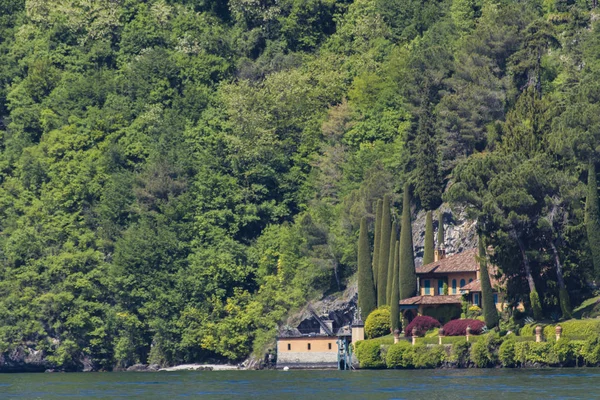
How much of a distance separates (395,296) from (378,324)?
7.64ft

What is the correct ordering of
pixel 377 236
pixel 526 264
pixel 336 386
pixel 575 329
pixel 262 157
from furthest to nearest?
pixel 262 157 → pixel 377 236 → pixel 526 264 → pixel 575 329 → pixel 336 386

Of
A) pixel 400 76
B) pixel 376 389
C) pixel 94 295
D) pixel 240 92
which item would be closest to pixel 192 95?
pixel 240 92

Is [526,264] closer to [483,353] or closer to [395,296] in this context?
[483,353]

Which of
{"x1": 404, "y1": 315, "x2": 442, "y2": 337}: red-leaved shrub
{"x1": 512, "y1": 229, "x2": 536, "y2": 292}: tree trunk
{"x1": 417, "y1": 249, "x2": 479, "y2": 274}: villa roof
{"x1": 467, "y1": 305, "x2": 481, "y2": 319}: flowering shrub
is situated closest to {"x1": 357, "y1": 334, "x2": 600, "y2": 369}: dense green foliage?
{"x1": 404, "y1": 315, "x2": 442, "y2": 337}: red-leaved shrub

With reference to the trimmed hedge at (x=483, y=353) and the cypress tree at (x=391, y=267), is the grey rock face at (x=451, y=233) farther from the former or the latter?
the trimmed hedge at (x=483, y=353)

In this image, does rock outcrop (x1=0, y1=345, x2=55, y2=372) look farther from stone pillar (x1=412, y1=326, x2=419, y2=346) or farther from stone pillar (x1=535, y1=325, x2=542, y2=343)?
stone pillar (x1=535, y1=325, x2=542, y2=343)

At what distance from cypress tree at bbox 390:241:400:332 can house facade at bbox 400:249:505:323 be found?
0.69 metres

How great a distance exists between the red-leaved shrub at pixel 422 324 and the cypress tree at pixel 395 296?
243 cm

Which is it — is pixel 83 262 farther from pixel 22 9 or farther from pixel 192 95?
pixel 22 9

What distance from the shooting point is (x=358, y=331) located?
393ft

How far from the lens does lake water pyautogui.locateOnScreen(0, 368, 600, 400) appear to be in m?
79.1

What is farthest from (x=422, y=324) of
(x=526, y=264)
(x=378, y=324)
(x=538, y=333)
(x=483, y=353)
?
(x=538, y=333)

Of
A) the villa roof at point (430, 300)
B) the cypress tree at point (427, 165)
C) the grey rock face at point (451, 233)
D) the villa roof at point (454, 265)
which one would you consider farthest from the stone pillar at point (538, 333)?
the cypress tree at point (427, 165)

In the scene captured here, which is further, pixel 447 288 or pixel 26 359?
pixel 26 359
